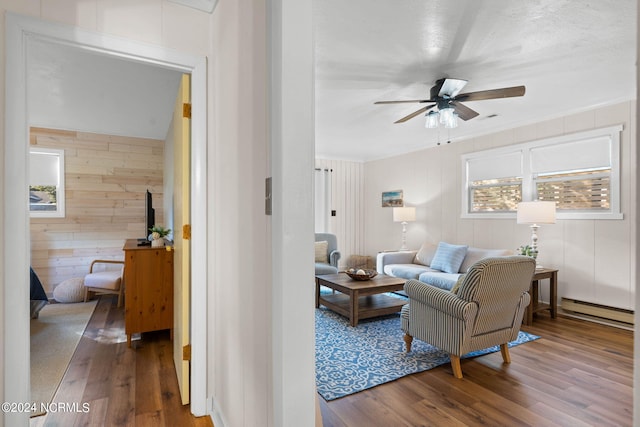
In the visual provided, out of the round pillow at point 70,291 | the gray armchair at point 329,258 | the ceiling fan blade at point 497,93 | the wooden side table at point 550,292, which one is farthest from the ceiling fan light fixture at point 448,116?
the round pillow at point 70,291

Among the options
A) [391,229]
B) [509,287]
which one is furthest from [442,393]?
[391,229]

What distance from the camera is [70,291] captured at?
433 cm

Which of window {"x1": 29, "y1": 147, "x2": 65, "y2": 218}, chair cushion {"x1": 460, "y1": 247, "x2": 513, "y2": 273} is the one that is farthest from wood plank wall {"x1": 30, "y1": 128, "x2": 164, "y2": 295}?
chair cushion {"x1": 460, "y1": 247, "x2": 513, "y2": 273}

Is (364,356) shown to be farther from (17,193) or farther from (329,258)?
(329,258)

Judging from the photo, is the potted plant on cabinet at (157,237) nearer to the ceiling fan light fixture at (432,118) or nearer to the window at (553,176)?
the ceiling fan light fixture at (432,118)

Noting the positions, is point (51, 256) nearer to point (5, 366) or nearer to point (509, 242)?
point (5, 366)

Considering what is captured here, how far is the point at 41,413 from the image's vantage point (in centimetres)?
191

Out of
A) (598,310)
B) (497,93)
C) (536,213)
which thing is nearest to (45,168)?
(497,93)

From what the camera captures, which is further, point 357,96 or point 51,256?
point 51,256

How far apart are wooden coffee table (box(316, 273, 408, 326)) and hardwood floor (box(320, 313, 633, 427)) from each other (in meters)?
1.08

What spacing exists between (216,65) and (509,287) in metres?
2.50

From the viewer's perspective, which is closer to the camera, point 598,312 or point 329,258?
point 598,312

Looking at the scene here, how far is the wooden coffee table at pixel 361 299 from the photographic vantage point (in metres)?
3.49

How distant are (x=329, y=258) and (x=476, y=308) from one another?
3.42 meters
